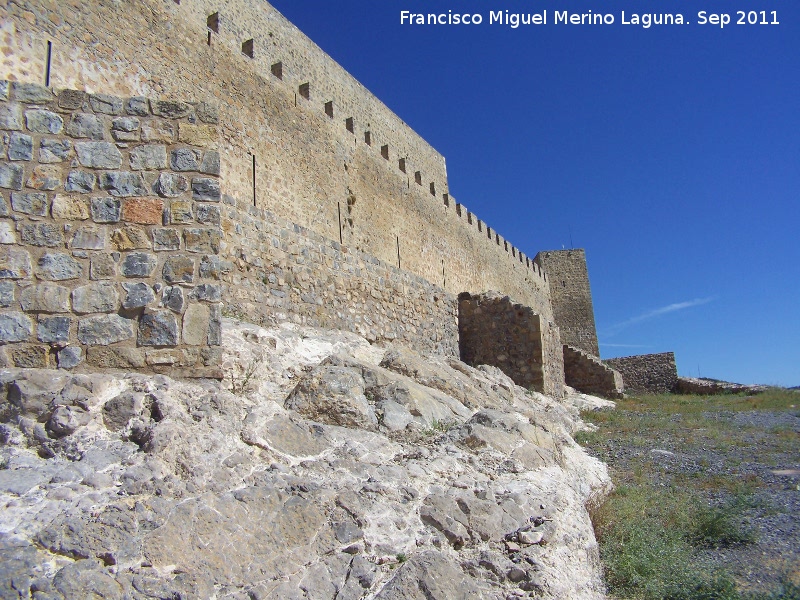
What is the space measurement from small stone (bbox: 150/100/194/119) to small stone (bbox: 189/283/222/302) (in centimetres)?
119

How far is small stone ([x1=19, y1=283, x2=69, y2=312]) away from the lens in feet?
12.1

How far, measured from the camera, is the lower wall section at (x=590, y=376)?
1863cm

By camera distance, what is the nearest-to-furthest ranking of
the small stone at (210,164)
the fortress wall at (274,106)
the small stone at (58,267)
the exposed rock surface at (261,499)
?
the exposed rock surface at (261,499) → the small stone at (58,267) → the small stone at (210,164) → the fortress wall at (274,106)

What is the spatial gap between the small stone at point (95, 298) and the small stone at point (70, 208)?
1.48ft

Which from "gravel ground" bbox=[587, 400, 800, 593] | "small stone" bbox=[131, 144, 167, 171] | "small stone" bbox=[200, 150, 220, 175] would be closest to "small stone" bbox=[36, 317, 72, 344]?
"small stone" bbox=[131, 144, 167, 171]

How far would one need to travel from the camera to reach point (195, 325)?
13.1 feet

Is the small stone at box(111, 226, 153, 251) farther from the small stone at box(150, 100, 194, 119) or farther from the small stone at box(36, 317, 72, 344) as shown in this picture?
the small stone at box(150, 100, 194, 119)

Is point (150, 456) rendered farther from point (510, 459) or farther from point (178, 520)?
point (510, 459)

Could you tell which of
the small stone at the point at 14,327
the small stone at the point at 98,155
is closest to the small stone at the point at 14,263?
the small stone at the point at 14,327

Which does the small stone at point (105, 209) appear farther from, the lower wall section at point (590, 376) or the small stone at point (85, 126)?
the lower wall section at point (590, 376)

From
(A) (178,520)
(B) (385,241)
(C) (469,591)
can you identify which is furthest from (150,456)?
(B) (385,241)

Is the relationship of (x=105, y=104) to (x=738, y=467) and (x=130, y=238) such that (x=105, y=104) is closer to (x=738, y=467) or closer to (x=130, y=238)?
(x=130, y=238)

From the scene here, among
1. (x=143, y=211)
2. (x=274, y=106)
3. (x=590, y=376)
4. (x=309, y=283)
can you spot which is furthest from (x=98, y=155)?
(x=590, y=376)

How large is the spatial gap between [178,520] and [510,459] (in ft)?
8.00
